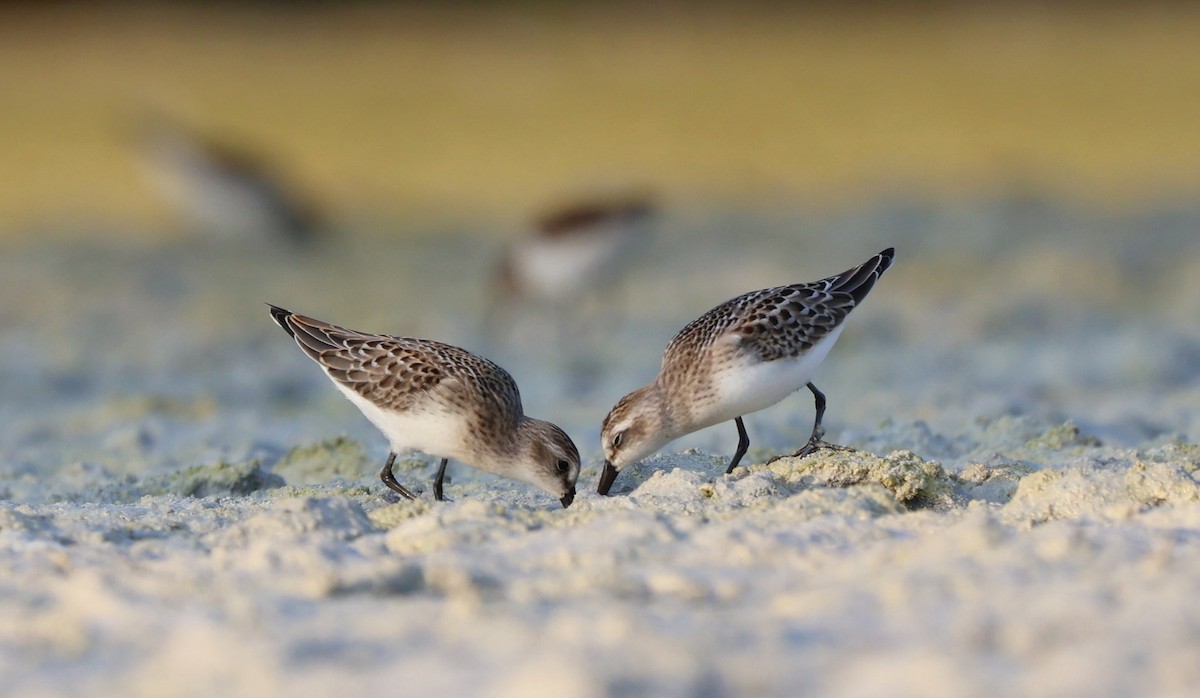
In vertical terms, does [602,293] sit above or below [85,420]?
above

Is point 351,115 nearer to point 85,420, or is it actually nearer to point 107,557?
point 85,420

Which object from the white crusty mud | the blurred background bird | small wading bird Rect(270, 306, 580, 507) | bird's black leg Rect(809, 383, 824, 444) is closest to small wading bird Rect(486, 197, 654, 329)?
the white crusty mud

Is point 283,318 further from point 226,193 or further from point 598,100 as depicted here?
point 598,100

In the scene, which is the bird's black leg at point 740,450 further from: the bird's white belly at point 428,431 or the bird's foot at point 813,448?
the bird's white belly at point 428,431

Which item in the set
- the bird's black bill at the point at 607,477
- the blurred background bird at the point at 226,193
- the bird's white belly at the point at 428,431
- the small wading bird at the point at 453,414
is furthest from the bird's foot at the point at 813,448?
the blurred background bird at the point at 226,193

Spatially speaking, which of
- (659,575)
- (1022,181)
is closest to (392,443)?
(659,575)

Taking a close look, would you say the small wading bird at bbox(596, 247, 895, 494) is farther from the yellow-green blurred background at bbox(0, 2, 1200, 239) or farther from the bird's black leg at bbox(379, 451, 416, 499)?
the yellow-green blurred background at bbox(0, 2, 1200, 239)
